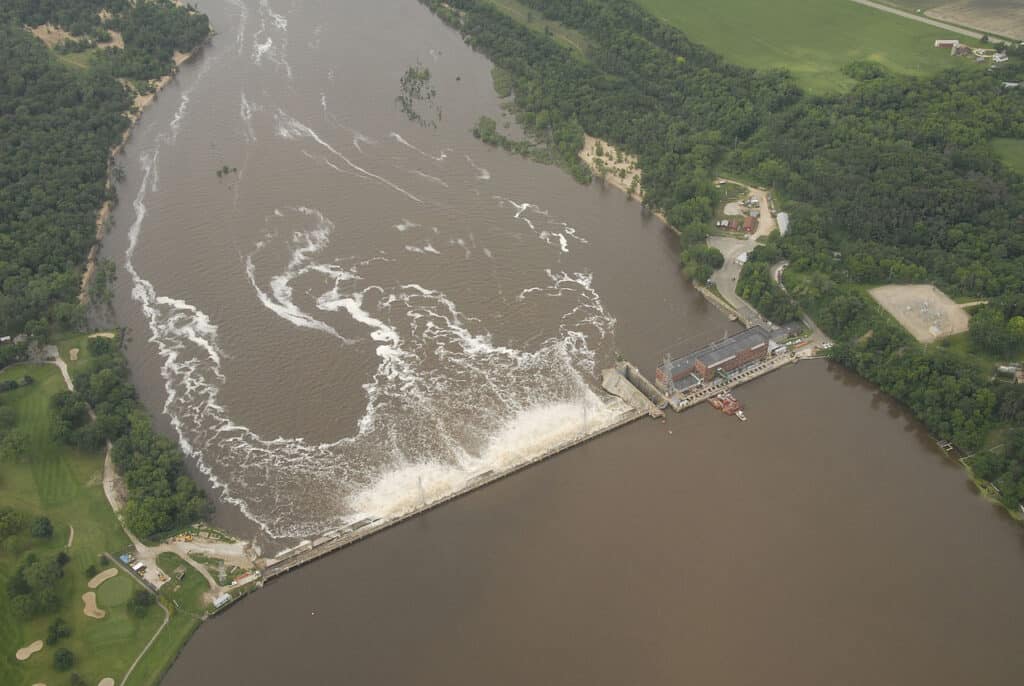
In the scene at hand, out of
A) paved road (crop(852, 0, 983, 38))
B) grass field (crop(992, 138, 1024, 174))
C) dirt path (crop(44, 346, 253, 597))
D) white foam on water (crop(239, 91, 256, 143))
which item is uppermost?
paved road (crop(852, 0, 983, 38))

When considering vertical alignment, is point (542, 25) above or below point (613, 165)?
above

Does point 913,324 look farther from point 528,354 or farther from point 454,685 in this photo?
point 454,685

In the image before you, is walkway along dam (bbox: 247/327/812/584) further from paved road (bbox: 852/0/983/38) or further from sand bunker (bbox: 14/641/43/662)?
paved road (bbox: 852/0/983/38)

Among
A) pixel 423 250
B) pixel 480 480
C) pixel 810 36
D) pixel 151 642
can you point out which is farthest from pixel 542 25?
pixel 151 642

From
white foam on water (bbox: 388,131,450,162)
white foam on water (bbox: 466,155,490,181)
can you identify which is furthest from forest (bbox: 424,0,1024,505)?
white foam on water (bbox: 388,131,450,162)

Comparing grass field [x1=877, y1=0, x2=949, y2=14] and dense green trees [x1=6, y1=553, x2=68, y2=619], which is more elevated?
grass field [x1=877, y1=0, x2=949, y2=14]

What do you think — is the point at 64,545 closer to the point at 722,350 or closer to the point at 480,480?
the point at 480,480
